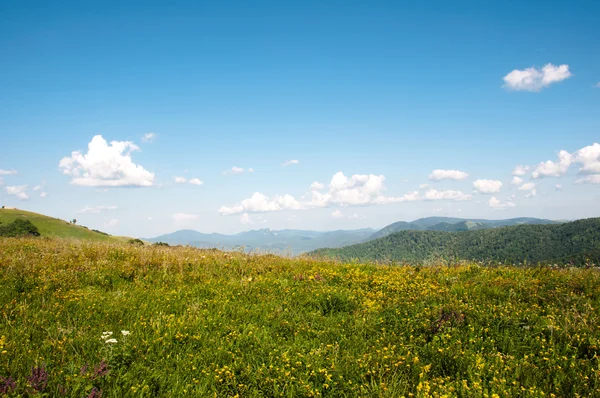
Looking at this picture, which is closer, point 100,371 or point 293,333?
point 100,371

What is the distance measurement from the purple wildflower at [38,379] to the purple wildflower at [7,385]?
145 millimetres

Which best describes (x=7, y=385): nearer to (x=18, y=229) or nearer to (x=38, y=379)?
(x=38, y=379)

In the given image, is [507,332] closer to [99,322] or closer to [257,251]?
[99,322]

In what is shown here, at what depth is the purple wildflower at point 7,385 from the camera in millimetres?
3699

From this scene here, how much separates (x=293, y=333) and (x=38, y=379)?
3675 millimetres

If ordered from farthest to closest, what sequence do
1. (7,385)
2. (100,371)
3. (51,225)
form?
(51,225), (100,371), (7,385)

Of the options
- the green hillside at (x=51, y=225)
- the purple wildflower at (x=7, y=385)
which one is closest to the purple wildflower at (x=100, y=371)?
the purple wildflower at (x=7, y=385)

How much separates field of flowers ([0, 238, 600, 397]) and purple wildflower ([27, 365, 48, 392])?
17 mm

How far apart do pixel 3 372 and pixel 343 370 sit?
438 cm

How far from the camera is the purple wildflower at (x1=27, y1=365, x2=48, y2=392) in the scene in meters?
3.83

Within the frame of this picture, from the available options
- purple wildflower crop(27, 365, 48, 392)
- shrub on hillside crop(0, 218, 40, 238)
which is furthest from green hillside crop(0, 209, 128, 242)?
purple wildflower crop(27, 365, 48, 392)

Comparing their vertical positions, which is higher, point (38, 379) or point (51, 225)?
point (51, 225)

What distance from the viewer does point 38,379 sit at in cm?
390

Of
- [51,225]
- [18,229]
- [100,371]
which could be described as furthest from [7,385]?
[51,225]
